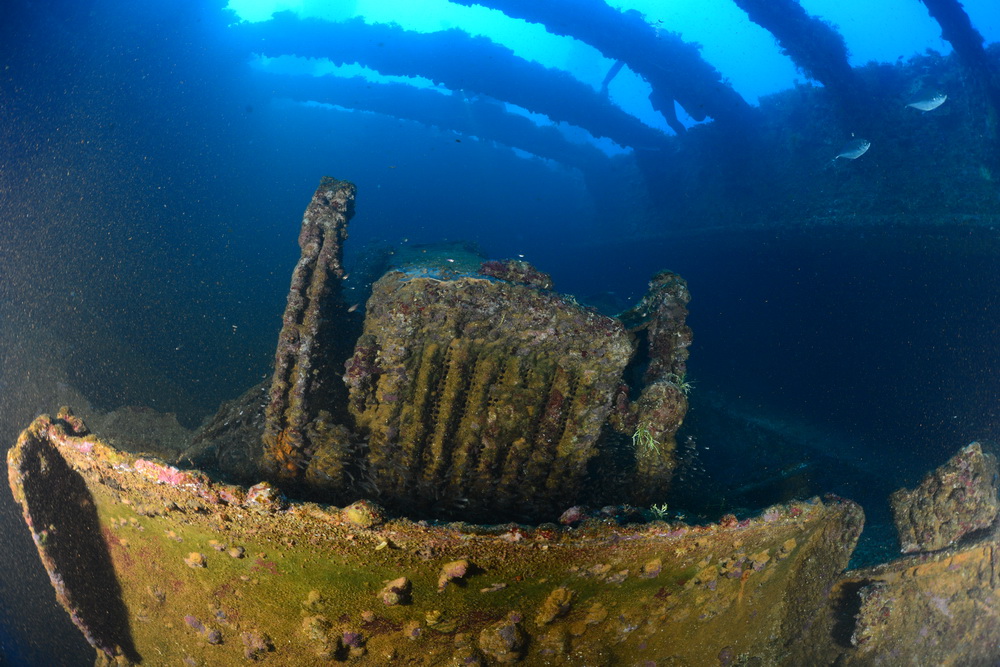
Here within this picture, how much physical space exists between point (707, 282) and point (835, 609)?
1297cm

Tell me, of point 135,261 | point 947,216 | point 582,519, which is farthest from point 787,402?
point 135,261

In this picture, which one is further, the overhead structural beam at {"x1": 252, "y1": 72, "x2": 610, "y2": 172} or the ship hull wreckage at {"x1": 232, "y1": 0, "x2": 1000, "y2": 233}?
the overhead structural beam at {"x1": 252, "y1": 72, "x2": 610, "y2": 172}

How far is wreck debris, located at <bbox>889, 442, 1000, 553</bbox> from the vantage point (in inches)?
156

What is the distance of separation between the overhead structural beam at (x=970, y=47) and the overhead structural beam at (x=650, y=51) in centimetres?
517

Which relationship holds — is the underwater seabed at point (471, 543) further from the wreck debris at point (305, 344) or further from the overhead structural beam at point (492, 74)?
the overhead structural beam at point (492, 74)

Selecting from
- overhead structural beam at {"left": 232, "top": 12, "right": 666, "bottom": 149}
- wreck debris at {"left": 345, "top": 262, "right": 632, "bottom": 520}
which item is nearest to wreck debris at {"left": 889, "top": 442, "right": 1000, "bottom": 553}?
wreck debris at {"left": 345, "top": 262, "right": 632, "bottom": 520}

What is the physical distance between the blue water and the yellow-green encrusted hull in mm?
1781

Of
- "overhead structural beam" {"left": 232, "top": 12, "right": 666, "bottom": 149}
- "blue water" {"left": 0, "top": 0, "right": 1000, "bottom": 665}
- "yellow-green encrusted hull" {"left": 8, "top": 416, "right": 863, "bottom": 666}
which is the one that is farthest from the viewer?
"overhead structural beam" {"left": 232, "top": 12, "right": 666, "bottom": 149}

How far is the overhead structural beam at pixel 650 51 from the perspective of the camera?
1603cm

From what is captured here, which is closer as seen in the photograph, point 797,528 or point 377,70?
point 797,528

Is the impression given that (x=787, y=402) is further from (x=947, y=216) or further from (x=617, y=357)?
(x=617, y=357)

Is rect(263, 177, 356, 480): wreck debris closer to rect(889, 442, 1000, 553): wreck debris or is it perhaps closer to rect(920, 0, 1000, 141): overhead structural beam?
rect(889, 442, 1000, 553): wreck debris

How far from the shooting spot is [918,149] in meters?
10.4

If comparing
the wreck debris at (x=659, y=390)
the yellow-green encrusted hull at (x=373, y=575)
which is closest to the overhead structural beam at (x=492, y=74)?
the wreck debris at (x=659, y=390)
